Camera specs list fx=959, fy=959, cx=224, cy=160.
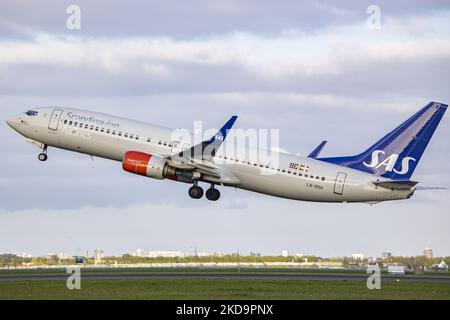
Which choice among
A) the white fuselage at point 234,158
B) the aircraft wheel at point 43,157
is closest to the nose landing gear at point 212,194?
the white fuselage at point 234,158

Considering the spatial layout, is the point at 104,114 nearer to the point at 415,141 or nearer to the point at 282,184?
the point at 282,184

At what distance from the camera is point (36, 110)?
7862cm

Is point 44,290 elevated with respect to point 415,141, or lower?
lower

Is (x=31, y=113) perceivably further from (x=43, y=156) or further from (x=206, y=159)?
(x=206, y=159)

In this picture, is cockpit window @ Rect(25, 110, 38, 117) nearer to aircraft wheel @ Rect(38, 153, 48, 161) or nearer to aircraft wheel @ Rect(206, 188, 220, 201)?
aircraft wheel @ Rect(38, 153, 48, 161)

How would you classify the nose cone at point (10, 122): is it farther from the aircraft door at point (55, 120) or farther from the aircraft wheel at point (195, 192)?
the aircraft wheel at point (195, 192)

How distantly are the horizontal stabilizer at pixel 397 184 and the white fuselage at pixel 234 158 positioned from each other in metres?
0.46

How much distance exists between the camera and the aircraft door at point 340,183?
7262cm

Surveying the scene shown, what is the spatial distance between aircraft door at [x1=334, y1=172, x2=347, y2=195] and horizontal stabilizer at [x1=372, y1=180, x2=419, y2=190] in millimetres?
2300

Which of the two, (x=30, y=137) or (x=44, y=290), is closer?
(x=44, y=290)

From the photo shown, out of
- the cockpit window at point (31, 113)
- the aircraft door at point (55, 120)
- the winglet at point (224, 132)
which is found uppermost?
the cockpit window at point (31, 113)

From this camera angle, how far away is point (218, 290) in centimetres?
5500
